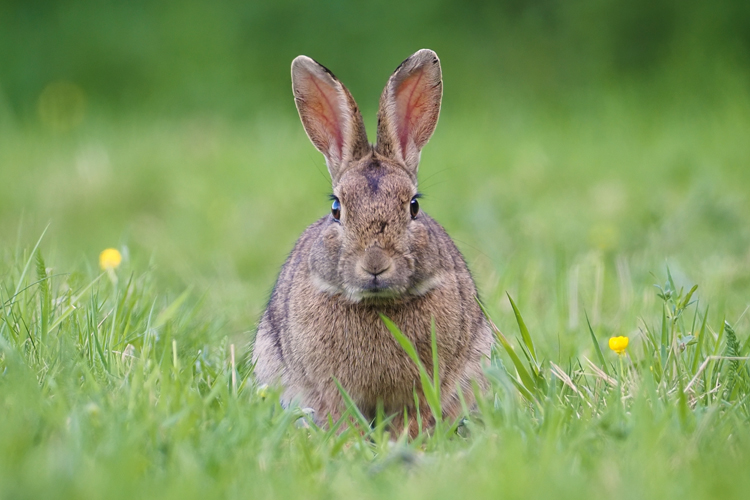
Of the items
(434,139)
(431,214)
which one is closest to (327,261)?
(431,214)

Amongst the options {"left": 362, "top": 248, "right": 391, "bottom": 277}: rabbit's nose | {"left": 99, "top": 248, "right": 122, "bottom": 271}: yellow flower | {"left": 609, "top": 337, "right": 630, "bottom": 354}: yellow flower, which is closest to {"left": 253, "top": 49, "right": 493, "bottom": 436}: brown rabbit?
{"left": 362, "top": 248, "right": 391, "bottom": 277}: rabbit's nose

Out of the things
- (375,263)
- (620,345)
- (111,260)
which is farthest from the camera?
(111,260)

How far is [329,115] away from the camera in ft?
12.7

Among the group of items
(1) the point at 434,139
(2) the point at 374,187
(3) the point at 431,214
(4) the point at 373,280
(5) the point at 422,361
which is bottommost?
(5) the point at 422,361

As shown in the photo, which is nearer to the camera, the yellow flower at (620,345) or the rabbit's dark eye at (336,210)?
the yellow flower at (620,345)

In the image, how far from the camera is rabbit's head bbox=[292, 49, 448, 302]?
3.33 meters

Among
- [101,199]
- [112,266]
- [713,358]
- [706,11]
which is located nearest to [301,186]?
[101,199]

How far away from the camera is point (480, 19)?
37.6ft

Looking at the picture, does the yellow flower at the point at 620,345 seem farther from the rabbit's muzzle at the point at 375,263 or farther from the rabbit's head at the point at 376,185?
the rabbit's muzzle at the point at 375,263

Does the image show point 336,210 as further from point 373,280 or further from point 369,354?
Result: point 369,354

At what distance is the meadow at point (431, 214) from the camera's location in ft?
8.02

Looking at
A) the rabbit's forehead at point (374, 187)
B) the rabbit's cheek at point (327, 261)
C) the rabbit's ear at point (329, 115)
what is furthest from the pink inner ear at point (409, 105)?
the rabbit's cheek at point (327, 261)

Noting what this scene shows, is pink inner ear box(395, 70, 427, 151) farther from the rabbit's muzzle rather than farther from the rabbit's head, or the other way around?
the rabbit's muzzle

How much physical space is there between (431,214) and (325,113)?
116 inches
